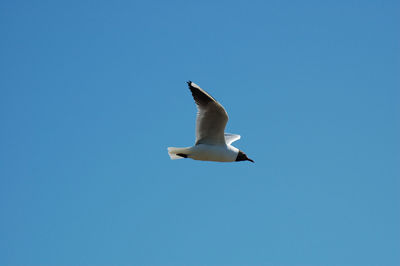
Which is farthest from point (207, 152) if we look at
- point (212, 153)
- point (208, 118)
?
point (208, 118)

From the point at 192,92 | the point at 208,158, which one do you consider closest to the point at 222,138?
the point at 208,158

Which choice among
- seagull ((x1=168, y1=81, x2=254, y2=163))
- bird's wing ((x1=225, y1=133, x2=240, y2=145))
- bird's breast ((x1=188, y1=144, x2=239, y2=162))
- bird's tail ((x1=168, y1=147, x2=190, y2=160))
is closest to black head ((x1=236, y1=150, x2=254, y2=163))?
seagull ((x1=168, y1=81, x2=254, y2=163))

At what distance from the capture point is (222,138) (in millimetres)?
11414

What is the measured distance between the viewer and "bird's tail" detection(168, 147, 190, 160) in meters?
11.4

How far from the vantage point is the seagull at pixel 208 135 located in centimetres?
→ 1064

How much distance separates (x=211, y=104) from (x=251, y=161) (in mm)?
2417

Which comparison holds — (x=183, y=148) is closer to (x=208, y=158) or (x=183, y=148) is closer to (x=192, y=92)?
(x=208, y=158)

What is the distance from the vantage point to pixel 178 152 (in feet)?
37.9

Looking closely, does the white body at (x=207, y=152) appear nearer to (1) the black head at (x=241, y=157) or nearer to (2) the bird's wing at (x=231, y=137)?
(1) the black head at (x=241, y=157)

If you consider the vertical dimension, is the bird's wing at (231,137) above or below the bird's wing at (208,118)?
above

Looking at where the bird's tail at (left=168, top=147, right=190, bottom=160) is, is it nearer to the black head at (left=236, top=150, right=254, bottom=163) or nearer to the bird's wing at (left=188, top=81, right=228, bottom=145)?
the bird's wing at (left=188, top=81, right=228, bottom=145)

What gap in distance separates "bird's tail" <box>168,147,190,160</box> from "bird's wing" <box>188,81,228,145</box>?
30 cm

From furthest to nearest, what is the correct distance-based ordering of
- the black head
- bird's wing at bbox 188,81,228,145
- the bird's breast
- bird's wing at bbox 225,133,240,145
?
1. bird's wing at bbox 225,133,240,145
2. the black head
3. the bird's breast
4. bird's wing at bbox 188,81,228,145

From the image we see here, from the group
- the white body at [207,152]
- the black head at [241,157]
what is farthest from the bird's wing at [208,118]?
the black head at [241,157]
